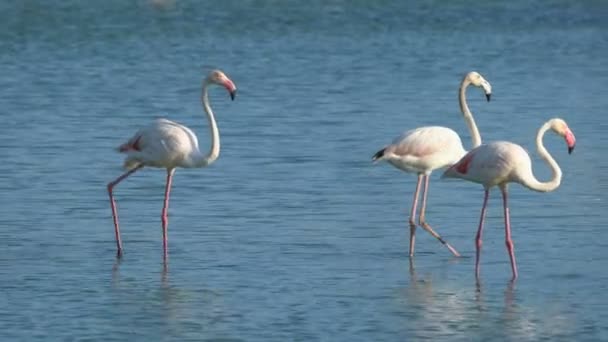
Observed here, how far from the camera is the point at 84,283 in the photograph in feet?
30.7

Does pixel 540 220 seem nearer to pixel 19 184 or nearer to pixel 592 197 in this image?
pixel 592 197

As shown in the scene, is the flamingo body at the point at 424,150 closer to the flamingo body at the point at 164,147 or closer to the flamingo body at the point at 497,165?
the flamingo body at the point at 497,165

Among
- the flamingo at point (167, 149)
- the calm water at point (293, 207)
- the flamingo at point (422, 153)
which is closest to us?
the calm water at point (293, 207)

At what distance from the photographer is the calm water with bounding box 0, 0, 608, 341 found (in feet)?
28.2

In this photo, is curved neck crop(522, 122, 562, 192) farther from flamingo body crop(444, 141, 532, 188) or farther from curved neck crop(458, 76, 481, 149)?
curved neck crop(458, 76, 481, 149)

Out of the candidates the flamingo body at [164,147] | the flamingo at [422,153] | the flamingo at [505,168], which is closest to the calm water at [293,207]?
the flamingo at [422,153]

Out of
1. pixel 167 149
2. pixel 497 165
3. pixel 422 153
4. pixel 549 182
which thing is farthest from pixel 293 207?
pixel 549 182

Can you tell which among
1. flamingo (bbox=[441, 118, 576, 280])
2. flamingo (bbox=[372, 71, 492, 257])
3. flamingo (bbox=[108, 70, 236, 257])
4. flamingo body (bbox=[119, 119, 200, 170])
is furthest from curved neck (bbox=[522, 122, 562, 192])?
flamingo body (bbox=[119, 119, 200, 170])

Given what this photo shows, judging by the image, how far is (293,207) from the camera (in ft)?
37.7

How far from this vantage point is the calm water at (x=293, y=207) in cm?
861

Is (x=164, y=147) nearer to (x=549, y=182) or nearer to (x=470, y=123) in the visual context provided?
(x=470, y=123)

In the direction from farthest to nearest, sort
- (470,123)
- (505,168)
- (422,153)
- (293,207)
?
(293,207)
(470,123)
(422,153)
(505,168)

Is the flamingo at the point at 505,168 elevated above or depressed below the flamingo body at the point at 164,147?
above

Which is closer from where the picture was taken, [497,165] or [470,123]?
[497,165]
